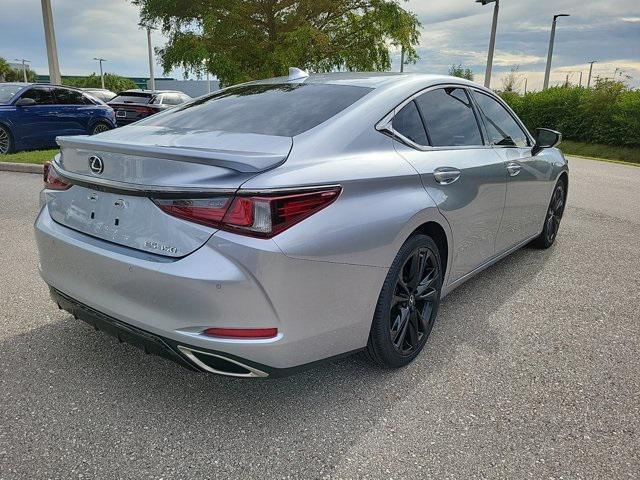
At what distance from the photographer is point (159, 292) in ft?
7.17

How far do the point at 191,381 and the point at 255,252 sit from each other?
1047mm

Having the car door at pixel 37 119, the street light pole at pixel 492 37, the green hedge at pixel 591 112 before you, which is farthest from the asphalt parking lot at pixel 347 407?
the street light pole at pixel 492 37

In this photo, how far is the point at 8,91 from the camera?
11.0 m

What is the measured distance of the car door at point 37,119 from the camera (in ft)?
35.4

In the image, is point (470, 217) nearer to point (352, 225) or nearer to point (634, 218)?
point (352, 225)

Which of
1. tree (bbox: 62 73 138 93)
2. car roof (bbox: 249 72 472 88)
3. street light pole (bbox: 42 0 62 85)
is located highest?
street light pole (bbox: 42 0 62 85)

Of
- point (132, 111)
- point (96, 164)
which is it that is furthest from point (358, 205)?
point (132, 111)

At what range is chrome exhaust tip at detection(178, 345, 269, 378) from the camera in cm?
220

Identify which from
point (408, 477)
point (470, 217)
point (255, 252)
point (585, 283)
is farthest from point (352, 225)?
point (585, 283)

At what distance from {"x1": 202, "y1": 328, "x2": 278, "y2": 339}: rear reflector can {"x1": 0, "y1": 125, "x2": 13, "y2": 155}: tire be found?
10435mm

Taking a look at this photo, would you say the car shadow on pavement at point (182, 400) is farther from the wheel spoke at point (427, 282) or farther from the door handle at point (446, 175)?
the door handle at point (446, 175)

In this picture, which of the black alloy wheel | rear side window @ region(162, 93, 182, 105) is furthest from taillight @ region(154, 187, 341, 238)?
rear side window @ region(162, 93, 182, 105)

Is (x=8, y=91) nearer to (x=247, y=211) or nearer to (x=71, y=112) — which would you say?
(x=71, y=112)

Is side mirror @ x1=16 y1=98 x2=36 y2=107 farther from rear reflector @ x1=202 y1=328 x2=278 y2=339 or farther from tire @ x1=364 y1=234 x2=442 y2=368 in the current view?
rear reflector @ x1=202 y1=328 x2=278 y2=339
